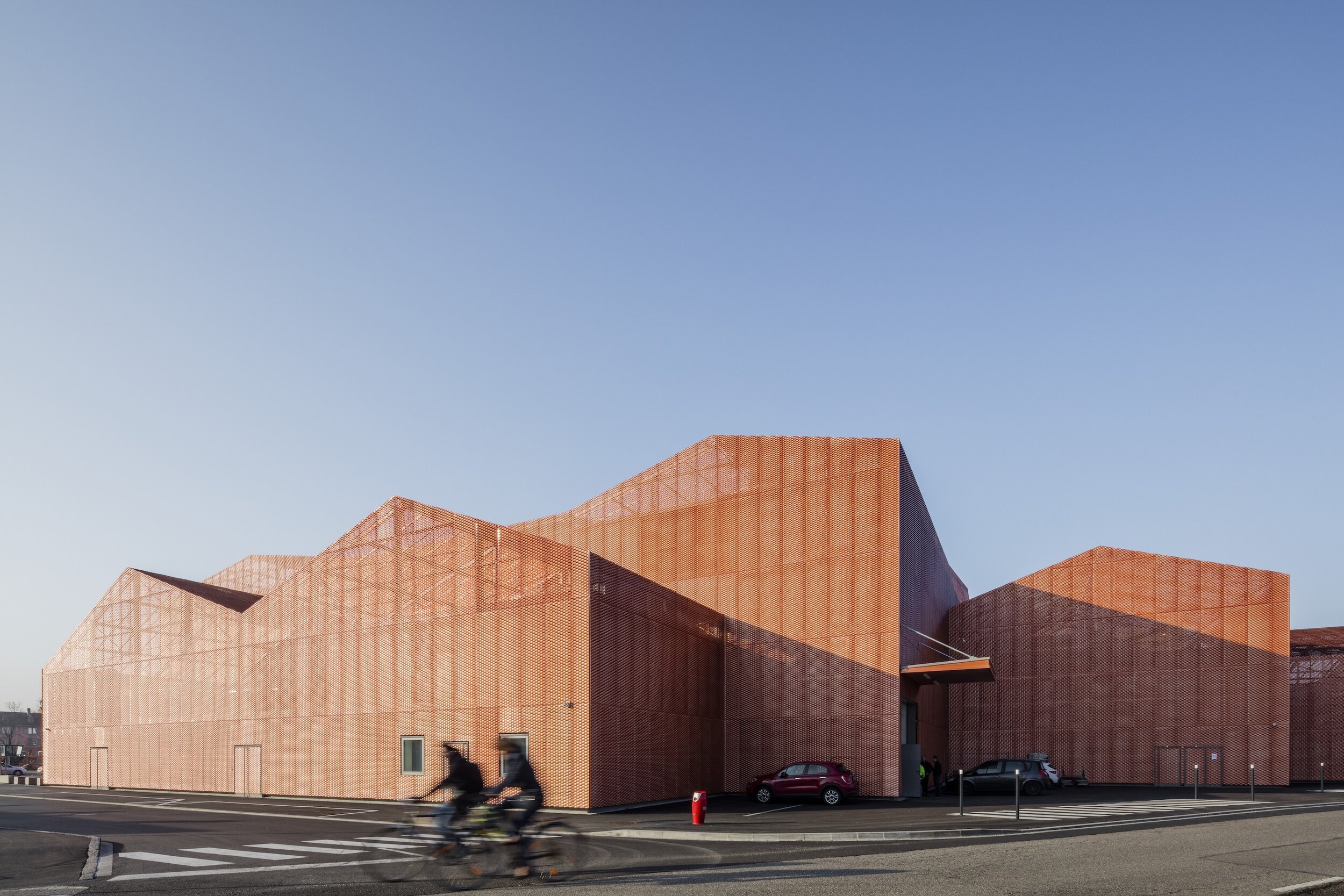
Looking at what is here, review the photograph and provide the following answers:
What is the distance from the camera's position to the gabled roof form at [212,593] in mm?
40875

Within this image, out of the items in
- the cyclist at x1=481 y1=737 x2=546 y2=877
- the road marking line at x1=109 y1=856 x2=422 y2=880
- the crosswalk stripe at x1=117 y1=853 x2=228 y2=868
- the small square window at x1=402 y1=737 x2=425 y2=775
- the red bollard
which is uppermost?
the cyclist at x1=481 y1=737 x2=546 y2=877

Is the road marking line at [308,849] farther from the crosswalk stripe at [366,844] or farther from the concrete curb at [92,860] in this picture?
the concrete curb at [92,860]

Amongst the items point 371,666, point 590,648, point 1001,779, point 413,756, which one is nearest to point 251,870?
point 590,648

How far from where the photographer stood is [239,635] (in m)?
36.8

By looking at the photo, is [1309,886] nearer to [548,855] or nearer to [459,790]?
[548,855]

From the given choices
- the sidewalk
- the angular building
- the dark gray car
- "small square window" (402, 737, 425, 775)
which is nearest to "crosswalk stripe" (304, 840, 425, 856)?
the sidewalk

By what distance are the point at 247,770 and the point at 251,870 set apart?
927 inches

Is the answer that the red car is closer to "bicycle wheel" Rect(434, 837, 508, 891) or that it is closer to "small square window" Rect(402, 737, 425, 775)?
"small square window" Rect(402, 737, 425, 775)

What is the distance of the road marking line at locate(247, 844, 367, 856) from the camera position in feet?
54.7

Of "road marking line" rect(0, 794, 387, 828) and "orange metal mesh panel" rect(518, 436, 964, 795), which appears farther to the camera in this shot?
"orange metal mesh panel" rect(518, 436, 964, 795)

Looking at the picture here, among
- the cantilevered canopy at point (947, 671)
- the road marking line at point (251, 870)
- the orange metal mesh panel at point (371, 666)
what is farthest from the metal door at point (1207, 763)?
the road marking line at point (251, 870)

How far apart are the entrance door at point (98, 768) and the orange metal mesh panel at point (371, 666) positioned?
0.66 m

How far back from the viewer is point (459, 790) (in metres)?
12.8

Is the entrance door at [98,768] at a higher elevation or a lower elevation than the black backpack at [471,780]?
lower
